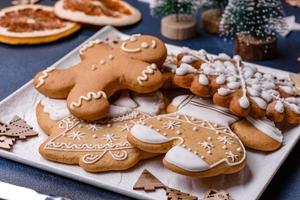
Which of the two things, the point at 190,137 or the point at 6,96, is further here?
the point at 6,96

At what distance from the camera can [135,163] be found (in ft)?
2.67

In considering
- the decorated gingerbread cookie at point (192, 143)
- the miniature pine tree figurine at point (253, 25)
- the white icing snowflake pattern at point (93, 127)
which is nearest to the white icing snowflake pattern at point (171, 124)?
the decorated gingerbread cookie at point (192, 143)

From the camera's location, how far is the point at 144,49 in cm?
94

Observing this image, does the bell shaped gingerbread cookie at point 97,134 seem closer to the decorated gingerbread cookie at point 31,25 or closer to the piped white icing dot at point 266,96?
the piped white icing dot at point 266,96

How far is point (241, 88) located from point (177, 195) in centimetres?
21

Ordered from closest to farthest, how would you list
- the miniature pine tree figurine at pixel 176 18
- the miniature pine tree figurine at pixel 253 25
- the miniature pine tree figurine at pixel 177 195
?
1. the miniature pine tree figurine at pixel 177 195
2. the miniature pine tree figurine at pixel 253 25
3. the miniature pine tree figurine at pixel 176 18

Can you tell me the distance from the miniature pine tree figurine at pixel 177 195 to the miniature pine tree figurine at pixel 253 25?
463 mm

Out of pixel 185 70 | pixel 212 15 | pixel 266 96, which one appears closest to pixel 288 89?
pixel 266 96

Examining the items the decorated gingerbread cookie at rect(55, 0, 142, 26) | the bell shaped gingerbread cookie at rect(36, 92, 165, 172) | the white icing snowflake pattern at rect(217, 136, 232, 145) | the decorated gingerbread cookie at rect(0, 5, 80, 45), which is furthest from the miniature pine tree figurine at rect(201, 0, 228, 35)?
the white icing snowflake pattern at rect(217, 136, 232, 145)

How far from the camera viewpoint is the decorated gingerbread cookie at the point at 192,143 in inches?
30.0

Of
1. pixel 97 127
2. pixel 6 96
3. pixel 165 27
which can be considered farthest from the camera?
pixel 165 27

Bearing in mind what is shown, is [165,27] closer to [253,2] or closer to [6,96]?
[253,2]

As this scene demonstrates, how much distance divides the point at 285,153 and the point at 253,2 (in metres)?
0.38

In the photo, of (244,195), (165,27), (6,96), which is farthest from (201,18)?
(244,195)
